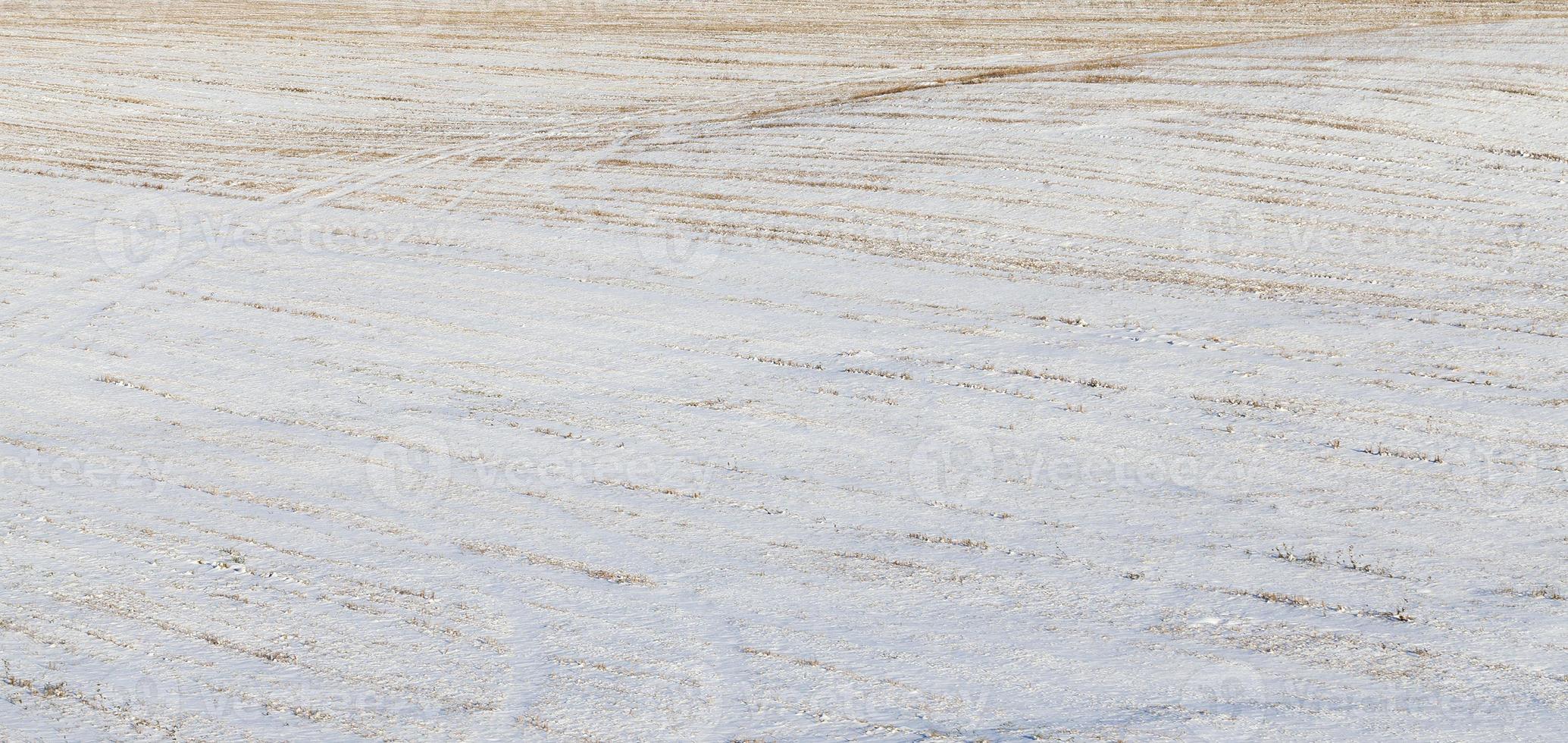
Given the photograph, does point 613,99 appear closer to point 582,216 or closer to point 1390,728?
point 582,216

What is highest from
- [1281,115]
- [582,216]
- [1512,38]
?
[1512,38]

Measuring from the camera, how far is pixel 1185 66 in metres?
18.4

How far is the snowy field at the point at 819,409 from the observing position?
718cm

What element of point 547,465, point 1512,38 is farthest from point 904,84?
point 547,465

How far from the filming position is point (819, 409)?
10305 mm

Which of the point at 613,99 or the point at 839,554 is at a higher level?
the point at 613,99

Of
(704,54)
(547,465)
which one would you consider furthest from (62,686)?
(704,54)

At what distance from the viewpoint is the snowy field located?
→ 7176 millimetres

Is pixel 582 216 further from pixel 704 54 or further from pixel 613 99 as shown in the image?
pixel 704 54

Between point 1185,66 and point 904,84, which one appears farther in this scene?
point 904,84

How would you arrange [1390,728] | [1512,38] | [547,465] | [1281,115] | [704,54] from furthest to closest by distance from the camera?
[704,54] → [1512,38] → [1281,115] → [547,465] → [1390,728]

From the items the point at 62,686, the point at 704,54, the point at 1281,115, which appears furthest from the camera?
the point at 704,54

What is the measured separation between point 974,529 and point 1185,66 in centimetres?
1176

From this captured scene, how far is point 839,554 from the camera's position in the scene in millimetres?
8398
